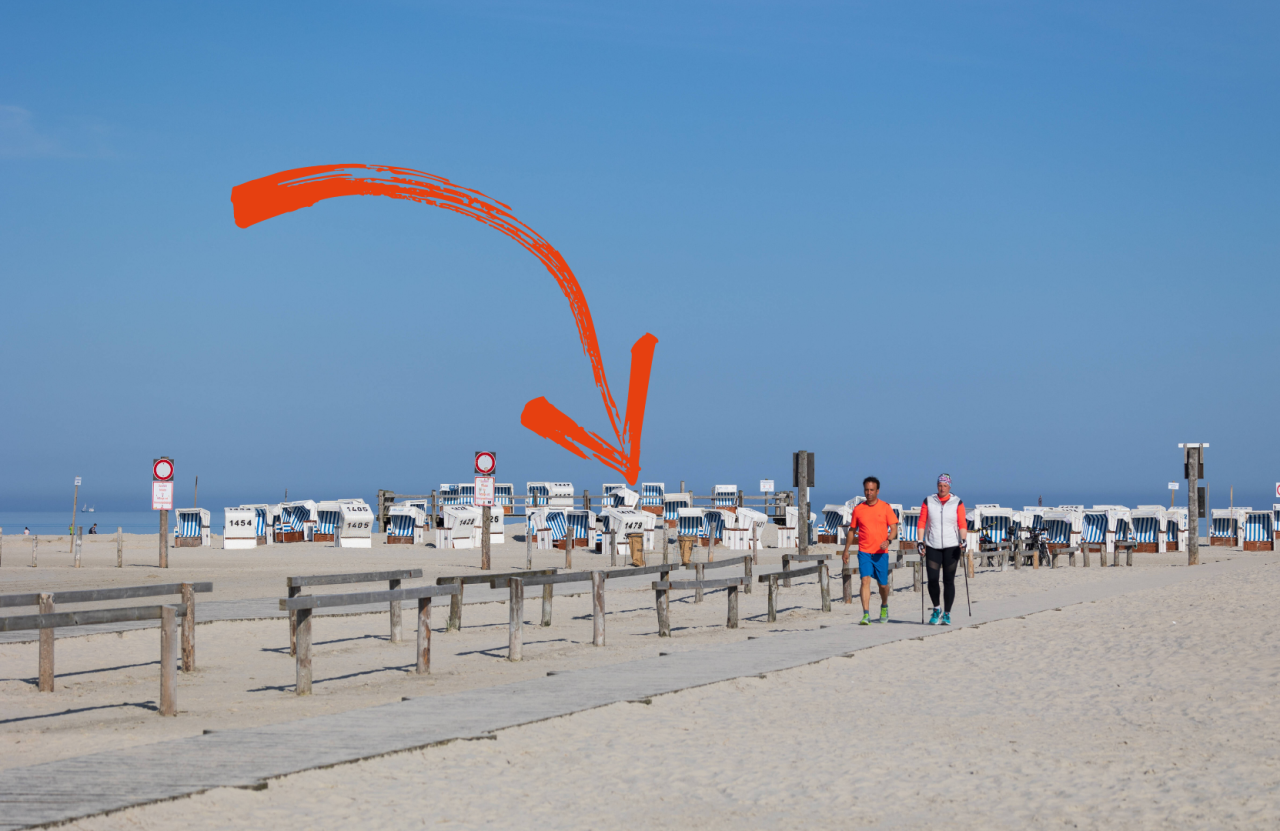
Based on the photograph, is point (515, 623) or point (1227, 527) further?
point (1227, 527)

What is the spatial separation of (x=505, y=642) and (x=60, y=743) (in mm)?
6669

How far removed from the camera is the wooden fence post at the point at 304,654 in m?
9.77

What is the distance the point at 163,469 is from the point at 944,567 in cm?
1595

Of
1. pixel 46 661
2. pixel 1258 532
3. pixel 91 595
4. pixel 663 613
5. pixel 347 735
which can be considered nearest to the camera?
pixel 347 735

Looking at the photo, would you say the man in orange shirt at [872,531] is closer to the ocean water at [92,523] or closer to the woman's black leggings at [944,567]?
the woman's black leggings at [944,567]

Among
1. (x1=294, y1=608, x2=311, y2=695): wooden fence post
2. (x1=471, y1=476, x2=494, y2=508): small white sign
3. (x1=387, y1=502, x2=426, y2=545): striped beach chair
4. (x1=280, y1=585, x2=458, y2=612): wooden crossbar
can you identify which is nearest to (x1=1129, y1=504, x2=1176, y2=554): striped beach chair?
(x1=387, y1=502, x2=426, y2=545): striped beach chair

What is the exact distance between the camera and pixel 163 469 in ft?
79.6

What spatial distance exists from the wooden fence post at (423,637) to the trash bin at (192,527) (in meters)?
31.8

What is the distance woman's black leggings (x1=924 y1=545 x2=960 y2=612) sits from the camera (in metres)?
14.2

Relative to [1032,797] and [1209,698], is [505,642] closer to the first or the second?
[1209,698]

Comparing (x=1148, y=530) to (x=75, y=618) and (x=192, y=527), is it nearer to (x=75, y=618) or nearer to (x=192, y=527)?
(x=192, y=527)

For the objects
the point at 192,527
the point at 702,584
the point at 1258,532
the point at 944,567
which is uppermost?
the point at 944,567

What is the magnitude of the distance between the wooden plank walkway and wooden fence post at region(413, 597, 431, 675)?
1.31 meters

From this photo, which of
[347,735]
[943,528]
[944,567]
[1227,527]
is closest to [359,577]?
[347,735]
